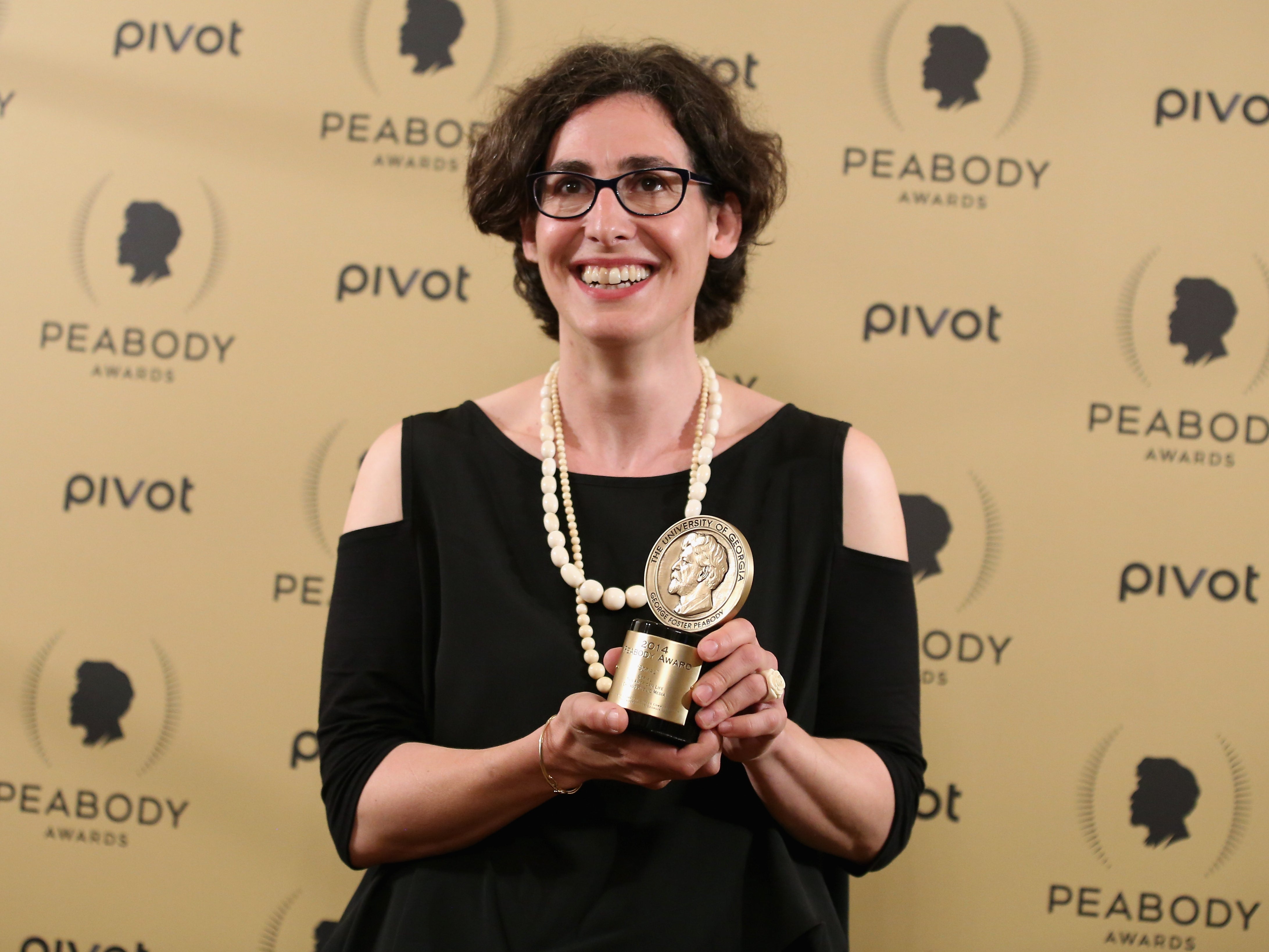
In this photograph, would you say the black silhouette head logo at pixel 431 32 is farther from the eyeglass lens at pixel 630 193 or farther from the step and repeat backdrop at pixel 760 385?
the eyeglass lens at pixel 630 193

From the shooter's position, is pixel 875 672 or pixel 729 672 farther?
pixel 875 672

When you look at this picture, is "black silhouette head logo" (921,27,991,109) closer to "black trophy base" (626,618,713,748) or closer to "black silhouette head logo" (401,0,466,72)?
"black silhouette head logo" (401,0,466,72)

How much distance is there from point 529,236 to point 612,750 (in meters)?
0.81

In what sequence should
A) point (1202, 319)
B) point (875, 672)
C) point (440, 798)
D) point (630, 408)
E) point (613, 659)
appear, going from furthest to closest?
point (1202, 319)
point (630, 408)
point (875, 672)
point (440, 798)
point (613, 659)

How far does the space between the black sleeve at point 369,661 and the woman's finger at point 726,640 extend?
20.6 inches

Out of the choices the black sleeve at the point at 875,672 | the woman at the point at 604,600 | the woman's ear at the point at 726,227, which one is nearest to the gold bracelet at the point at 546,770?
the woman at the point at 604,600

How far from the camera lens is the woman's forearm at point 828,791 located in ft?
3.79

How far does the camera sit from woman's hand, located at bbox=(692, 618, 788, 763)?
3.23 ft

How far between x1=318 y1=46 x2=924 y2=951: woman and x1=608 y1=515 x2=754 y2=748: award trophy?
4.3 inches

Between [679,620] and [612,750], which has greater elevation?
[679,620]

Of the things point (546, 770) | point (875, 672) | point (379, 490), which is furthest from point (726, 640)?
point (379, 490)

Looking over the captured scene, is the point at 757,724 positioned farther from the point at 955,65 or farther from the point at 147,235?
the point at 147,235

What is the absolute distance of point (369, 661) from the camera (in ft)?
4.37

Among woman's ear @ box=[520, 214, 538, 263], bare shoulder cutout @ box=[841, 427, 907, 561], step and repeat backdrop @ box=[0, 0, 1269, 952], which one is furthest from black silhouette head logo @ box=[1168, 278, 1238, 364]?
woman's ear @ box=[520, 214, 538, 263]
